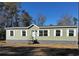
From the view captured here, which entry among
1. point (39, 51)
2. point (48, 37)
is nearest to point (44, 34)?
point (48, 37)

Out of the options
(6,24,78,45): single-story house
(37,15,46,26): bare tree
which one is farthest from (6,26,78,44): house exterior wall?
(37,15,46,26): bare tree

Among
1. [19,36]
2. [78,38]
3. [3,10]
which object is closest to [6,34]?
[19,36]

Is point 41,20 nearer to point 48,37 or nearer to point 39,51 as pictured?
point 48,37

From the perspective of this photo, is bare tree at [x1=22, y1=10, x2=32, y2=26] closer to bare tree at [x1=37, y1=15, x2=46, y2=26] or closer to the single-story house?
the single-story house

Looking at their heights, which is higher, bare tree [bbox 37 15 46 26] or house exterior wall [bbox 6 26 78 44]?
bare tree [bbox 37 15 46 26]

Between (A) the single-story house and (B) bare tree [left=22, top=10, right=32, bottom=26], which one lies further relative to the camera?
(A) the single-story house

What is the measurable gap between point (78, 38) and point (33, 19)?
3362 mm

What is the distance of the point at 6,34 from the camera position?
16.8m

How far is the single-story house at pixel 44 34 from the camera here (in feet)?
52.0

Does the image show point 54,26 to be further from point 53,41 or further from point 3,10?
point 3,10

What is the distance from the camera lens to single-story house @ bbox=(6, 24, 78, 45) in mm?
15859

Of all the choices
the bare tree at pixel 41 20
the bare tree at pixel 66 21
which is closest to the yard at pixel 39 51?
the bare tree at pixel 41 20

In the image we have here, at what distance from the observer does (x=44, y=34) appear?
16.4 meters

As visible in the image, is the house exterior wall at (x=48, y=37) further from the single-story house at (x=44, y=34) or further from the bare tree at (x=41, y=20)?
the bare tree at (x=41, y=20)
